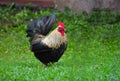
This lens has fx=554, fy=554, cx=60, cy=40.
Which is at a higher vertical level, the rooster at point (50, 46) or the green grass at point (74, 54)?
the rooster at point (50, 46)

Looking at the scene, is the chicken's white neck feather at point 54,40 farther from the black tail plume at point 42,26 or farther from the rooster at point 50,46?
the black tail plume at point 42,26

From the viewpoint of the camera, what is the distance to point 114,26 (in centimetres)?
1569

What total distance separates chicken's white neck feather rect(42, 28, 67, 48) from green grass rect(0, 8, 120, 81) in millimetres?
431

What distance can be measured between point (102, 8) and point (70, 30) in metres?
2.10

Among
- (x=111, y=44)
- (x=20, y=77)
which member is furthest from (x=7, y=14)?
(x=20, y=77)

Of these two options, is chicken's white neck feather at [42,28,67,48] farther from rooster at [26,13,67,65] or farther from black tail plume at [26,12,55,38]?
black tail plume at [26,12,55,38]

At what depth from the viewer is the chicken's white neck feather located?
10523 millimetres

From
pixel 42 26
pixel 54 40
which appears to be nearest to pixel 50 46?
pixel 54 40

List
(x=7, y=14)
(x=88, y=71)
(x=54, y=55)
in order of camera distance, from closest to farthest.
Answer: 1. (x=88, y=71)
2. (x=54, y=55)
3. (x=7, y=14)

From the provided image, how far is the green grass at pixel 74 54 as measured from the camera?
938cm

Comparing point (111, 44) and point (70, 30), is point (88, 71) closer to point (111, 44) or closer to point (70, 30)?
point (111, 44)

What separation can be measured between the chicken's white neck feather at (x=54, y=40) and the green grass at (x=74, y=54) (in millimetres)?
431

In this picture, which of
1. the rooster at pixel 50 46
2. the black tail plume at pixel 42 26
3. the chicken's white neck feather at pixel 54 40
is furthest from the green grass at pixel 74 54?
the black tail plume at pixel 42 26

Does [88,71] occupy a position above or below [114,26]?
above
